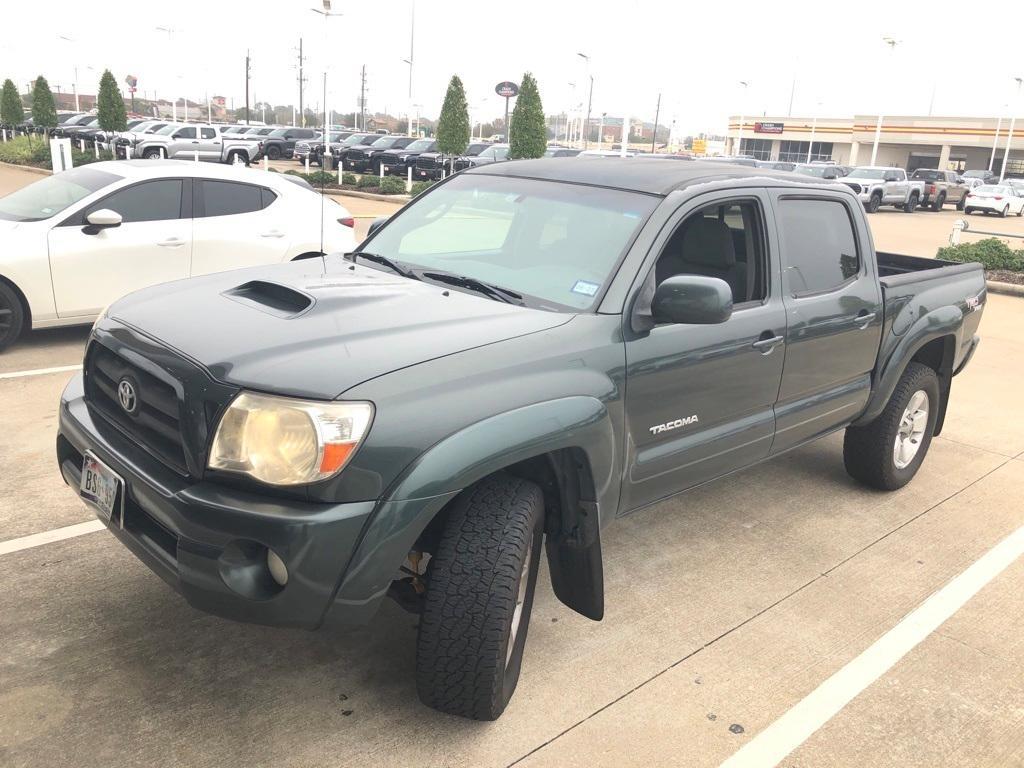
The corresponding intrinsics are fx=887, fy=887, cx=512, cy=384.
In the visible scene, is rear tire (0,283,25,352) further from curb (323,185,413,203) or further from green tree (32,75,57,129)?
green tree (32,75,57,129)

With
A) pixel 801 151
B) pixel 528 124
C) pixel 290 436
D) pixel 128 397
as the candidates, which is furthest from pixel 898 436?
pixel 801 151

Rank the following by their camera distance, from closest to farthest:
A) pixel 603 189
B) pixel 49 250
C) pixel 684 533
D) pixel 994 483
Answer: pixel 603 189 → pixel 684 533 → pixel 994 483 → pixel 49 250

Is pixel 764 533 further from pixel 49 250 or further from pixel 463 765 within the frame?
Result: pixel 49 250

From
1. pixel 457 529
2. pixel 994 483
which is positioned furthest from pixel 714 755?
pixel 994 483

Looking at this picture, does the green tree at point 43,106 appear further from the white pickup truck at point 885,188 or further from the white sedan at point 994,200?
the white sedan at point 994,200

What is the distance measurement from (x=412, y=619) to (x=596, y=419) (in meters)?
1.20

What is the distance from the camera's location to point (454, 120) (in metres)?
25.9

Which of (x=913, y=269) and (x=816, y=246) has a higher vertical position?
(x=816, y=246)

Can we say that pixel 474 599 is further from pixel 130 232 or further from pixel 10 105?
pixel 10 105

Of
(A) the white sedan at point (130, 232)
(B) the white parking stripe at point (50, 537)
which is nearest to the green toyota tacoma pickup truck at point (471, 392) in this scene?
(B) the white parking stripe at point (50, 537)

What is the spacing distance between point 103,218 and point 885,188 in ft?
98.4

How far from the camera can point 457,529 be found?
2697 millimetres

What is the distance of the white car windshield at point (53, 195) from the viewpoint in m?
7.02

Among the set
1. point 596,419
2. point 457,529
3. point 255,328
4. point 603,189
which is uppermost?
point 603,189
